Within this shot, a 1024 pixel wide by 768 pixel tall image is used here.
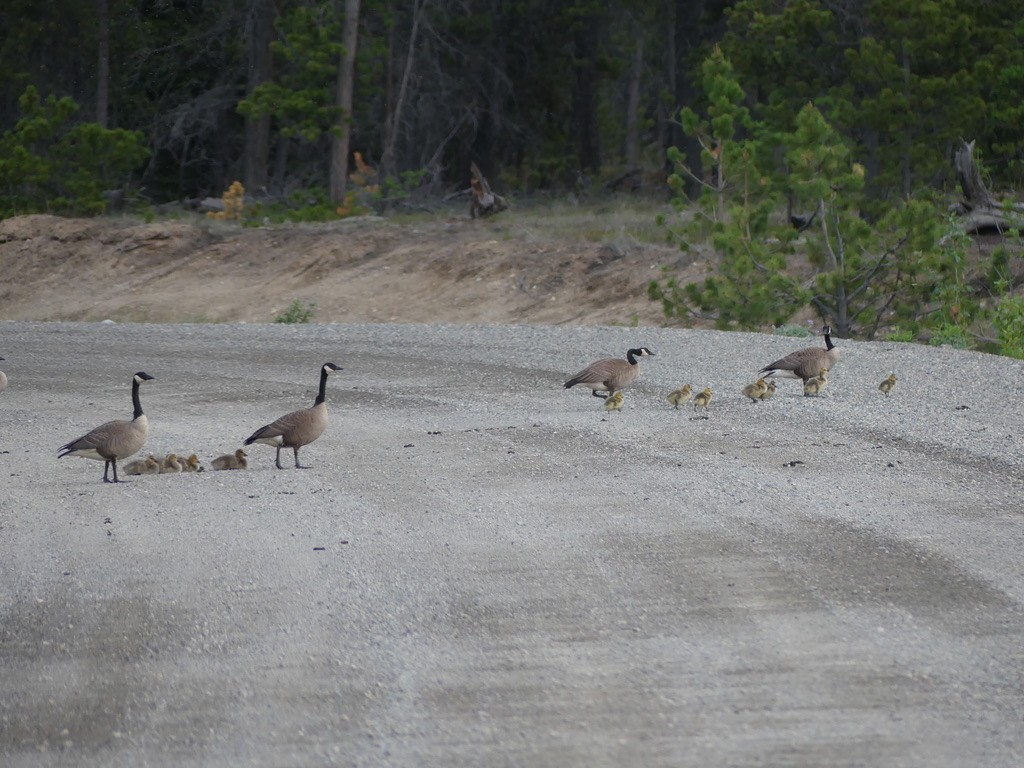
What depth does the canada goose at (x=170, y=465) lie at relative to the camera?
11555 millimetres

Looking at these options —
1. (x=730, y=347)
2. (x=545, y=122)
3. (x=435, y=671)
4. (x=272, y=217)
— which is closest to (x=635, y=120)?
(x=545, y=122)

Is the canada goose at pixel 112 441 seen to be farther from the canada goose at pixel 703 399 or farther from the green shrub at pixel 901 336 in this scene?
the green shrub at pixel 901 336

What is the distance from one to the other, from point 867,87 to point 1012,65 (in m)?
2.88

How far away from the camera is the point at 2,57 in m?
44.5

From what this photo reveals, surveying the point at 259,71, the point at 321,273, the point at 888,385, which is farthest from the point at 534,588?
the point at 259,71

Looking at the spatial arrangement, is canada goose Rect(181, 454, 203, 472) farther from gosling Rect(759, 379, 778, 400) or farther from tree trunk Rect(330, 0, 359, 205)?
tree trunk Rect(330, 0, 359, 205)

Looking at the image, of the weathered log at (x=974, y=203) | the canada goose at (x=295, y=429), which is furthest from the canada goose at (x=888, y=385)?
the weathered log at (x=974, y=203)

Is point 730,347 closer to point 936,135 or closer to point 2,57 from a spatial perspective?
point 936,135

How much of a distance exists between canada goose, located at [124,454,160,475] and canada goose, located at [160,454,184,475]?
0.14ft

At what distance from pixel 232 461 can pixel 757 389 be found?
5.32m

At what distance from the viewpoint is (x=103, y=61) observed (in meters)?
42.8

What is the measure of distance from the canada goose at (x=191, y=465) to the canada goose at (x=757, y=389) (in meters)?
5.46

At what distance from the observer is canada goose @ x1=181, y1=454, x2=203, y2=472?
37.9ft

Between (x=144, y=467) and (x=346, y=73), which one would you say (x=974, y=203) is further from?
(x=144, y=467)
